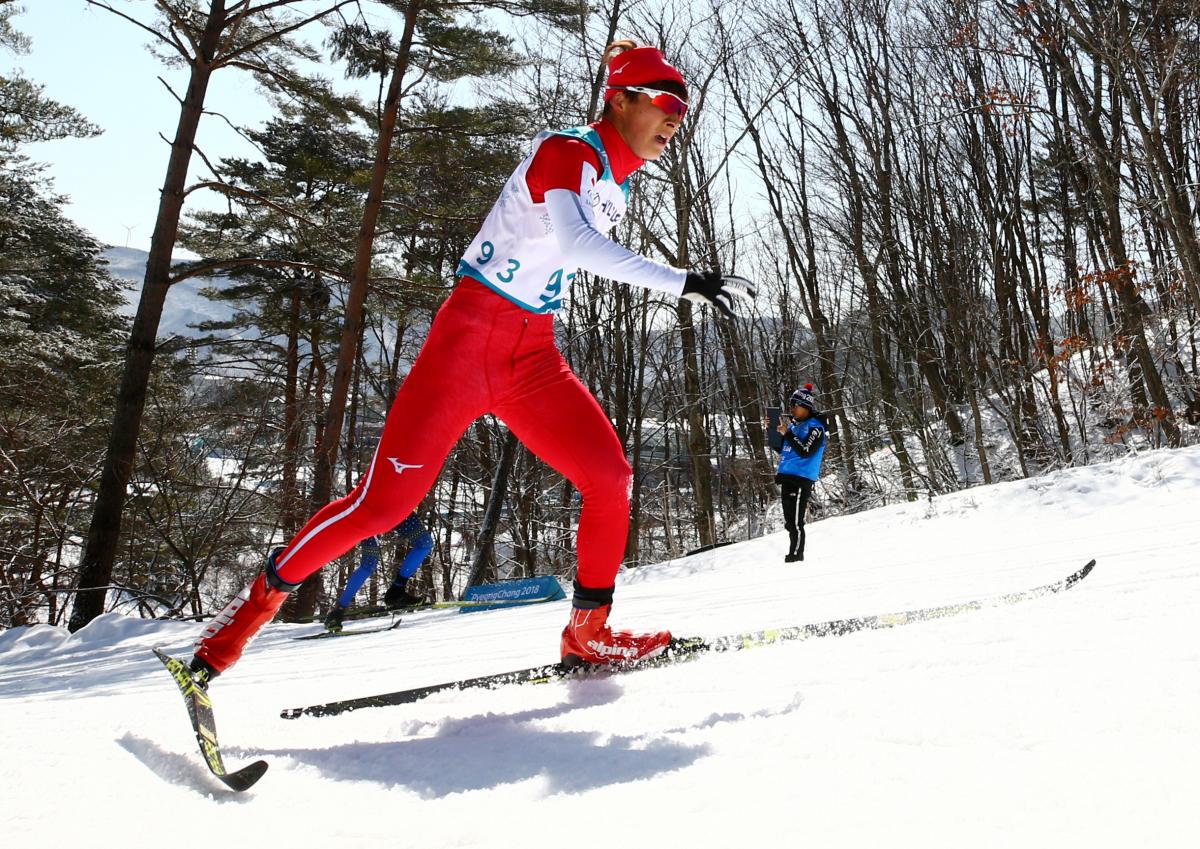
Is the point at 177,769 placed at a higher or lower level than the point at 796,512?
lower

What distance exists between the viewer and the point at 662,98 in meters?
2.78

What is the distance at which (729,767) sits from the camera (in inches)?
61.6

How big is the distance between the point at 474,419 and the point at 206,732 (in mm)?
1089

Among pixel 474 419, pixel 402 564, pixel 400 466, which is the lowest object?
pixel 402 564

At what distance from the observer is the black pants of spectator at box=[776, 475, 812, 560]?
347 inches

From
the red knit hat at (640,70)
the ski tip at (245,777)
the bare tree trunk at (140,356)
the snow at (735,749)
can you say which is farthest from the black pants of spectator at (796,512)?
the bare tree trunk at (140,356)

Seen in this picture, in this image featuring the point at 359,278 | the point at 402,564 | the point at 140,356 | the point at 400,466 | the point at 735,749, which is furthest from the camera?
the point at 359,278

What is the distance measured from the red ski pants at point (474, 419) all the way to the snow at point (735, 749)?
49 centimetres

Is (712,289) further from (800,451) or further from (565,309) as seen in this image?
(565,309)

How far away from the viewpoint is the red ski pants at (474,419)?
2402mm

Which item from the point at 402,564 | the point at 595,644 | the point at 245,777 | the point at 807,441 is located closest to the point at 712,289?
the point at 595,644

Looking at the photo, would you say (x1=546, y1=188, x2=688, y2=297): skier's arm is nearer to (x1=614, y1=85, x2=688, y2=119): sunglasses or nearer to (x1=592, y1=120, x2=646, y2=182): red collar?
(x1=592, y1=120, x2=646, y2=182): red collar

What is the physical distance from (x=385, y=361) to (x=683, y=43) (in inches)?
429

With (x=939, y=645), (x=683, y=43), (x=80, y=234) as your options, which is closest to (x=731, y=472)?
(x=683, y=43)
